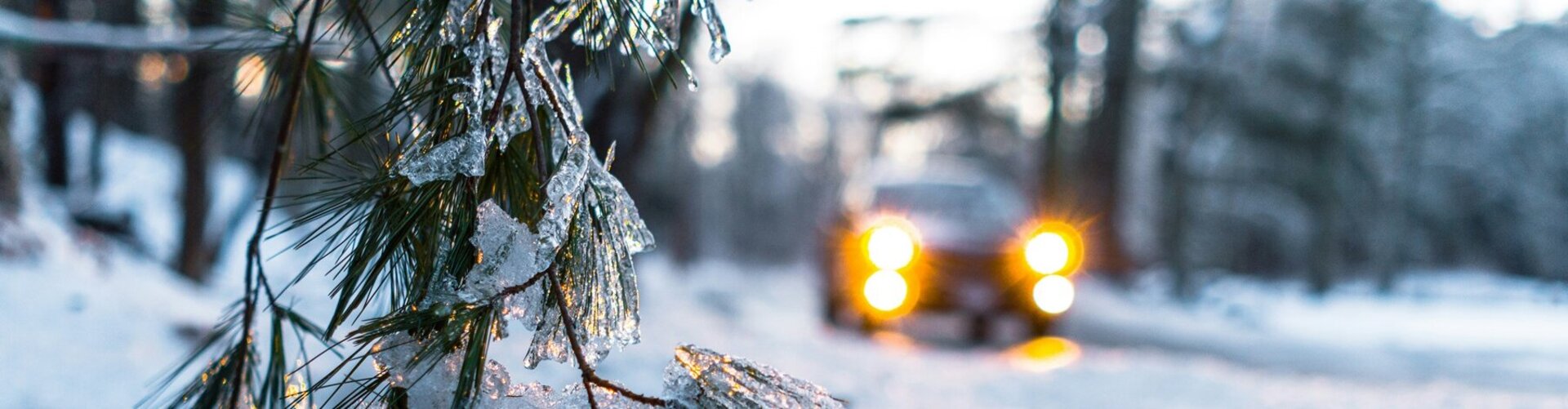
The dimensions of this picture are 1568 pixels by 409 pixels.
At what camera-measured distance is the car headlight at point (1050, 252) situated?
7559mm

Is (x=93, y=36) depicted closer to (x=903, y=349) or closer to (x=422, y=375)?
(x=422, y=375)

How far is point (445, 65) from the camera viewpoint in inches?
56.7

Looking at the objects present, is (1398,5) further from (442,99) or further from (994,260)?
(442,99)

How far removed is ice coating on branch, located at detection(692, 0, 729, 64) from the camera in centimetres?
149

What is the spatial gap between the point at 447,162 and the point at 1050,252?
261 inches

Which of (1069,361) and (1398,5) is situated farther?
(1398,5)

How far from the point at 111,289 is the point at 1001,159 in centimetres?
2935

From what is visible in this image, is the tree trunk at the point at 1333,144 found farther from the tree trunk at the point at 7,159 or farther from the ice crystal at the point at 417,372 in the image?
the ice crystal at the point at 417,372

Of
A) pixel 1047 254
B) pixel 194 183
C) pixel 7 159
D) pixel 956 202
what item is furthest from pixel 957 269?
pixel 7 159

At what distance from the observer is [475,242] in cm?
133

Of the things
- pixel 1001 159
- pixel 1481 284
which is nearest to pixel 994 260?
pixel 1481 284

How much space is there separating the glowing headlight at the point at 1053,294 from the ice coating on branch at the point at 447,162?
658cm

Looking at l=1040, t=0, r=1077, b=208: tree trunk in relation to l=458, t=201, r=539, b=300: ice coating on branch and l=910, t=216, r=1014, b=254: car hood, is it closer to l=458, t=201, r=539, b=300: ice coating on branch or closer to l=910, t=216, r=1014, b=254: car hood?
l=910, t=216, r=1014, b=254: car hood

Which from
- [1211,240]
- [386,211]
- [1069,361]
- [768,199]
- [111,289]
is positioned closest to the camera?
[386,211]
